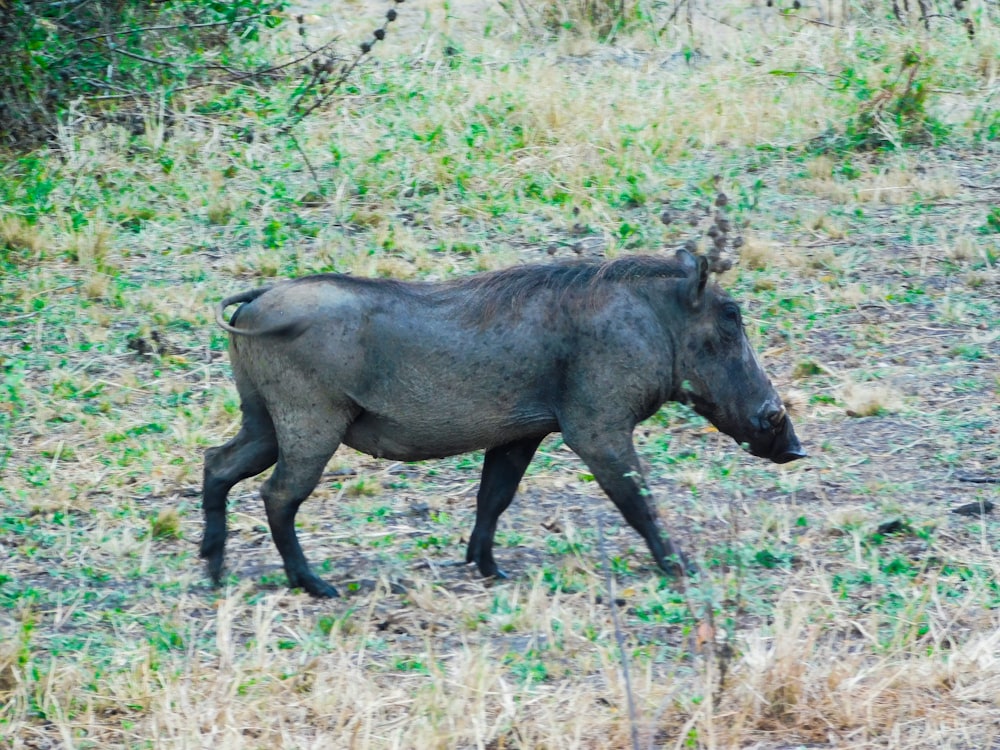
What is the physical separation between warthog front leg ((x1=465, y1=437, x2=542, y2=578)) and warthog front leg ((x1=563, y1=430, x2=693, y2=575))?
0.84 feet

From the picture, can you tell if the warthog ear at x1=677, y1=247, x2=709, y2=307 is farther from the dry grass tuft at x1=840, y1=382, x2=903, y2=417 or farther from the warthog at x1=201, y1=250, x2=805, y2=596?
the dry grass tuft at x1=840, y1=382, x2=903, y2=417

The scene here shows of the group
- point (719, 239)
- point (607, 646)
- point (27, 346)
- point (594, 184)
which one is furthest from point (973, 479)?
point (27, 346)

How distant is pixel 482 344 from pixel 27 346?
3.17 meters

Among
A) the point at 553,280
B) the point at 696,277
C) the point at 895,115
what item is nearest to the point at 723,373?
the point at 696,277

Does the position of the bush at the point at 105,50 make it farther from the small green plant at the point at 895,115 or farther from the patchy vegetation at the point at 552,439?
the small green plant at the point at 895,115

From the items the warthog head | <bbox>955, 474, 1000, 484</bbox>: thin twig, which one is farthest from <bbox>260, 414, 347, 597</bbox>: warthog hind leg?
<bbox>955, 474, 1000, 484</bbox>: thin twig

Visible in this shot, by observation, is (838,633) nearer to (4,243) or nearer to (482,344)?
(482,344)

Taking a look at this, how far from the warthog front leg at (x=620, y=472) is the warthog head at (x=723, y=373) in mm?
367

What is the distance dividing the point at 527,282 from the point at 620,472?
74cm

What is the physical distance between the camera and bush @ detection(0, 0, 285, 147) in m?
9.10

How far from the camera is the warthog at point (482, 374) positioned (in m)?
5.30

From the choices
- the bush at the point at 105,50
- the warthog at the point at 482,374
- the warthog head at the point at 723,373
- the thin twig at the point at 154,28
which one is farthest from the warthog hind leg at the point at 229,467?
the thin twig at the point at 154,28

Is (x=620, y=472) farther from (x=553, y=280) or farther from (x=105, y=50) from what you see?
(x=105, y=50)

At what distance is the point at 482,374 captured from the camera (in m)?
5.39
